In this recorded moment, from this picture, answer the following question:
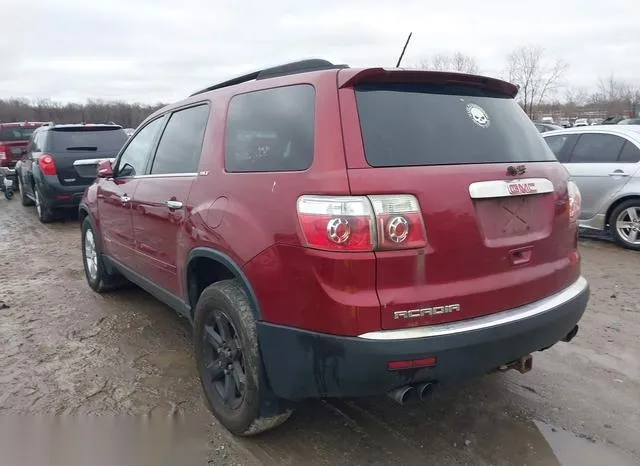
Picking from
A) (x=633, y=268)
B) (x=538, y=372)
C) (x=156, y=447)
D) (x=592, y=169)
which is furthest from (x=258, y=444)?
(x=592, y=169)

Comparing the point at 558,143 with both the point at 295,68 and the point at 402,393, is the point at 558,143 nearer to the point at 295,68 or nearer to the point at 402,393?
Result: the point at 295,68

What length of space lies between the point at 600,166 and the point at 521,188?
539cm

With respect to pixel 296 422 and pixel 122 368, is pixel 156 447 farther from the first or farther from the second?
pixel 122 368

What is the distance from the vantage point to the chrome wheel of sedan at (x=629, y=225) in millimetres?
6719

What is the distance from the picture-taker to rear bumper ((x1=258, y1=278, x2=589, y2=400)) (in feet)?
7.18

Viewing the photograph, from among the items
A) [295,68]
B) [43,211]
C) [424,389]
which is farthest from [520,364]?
[43,211]

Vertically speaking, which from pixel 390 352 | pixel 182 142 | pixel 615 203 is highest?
pixel 182 142

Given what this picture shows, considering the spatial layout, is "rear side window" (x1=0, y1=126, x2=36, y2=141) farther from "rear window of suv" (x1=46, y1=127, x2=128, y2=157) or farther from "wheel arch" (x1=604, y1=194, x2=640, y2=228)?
"wheel arch" (x1=604, y1=194, x2=640, y2=228)

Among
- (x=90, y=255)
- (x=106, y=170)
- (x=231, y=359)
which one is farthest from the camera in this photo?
(x=90, y=255)

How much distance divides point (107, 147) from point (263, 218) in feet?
26.2

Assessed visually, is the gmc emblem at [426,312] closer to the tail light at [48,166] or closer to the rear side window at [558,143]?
the rear side window at [558,143]

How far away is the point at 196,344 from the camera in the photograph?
123 inches

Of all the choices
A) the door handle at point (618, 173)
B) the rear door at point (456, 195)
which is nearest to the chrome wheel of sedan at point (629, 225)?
the door handle at point (618, 173)

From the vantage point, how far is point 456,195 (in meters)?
2.33
